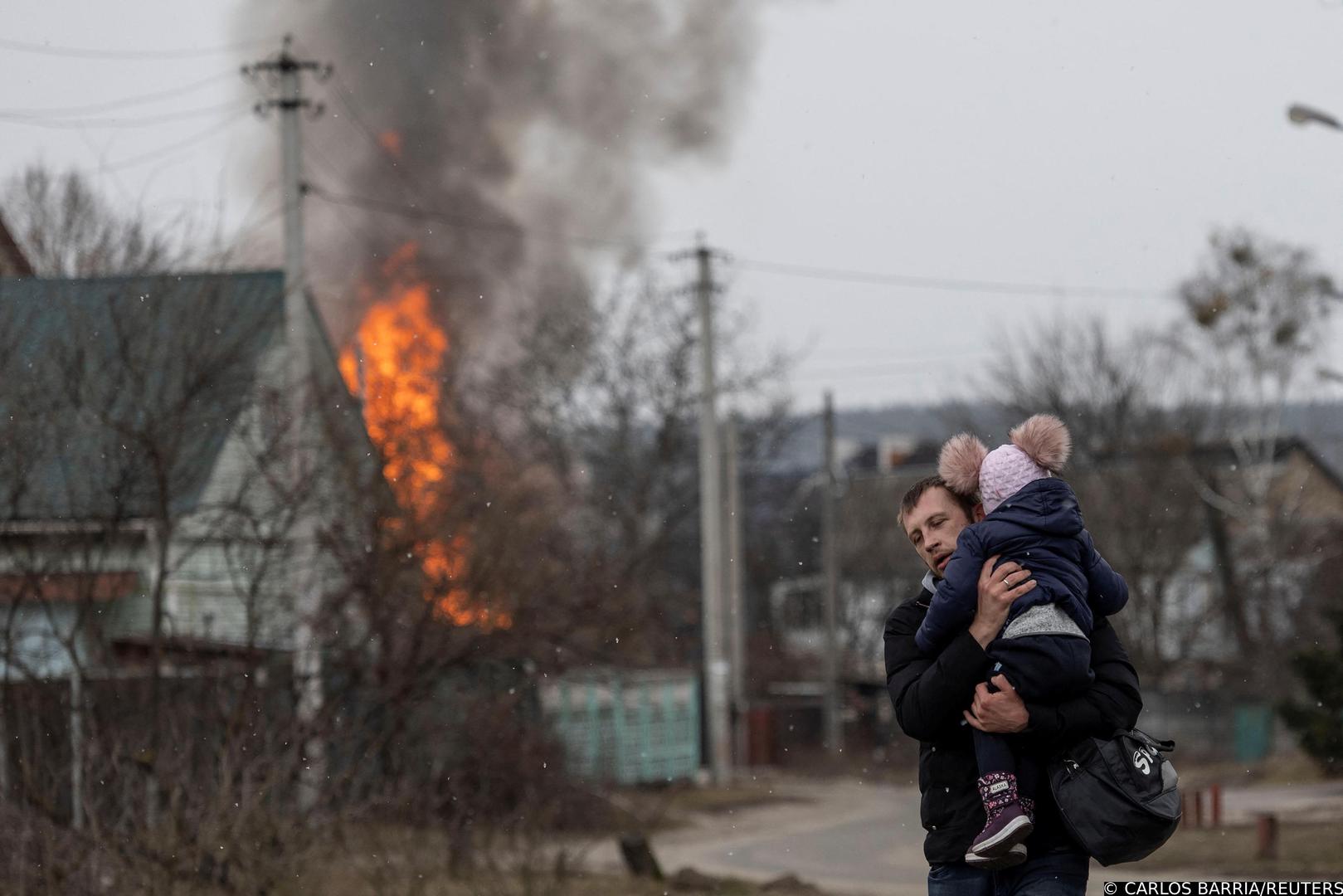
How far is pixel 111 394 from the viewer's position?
28.1 ft

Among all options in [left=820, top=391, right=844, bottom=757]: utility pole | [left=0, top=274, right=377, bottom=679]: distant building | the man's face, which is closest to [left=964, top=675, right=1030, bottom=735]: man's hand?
the man's face

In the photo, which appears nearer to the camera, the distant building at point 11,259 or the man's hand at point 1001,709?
the man's hand at point 1001,709

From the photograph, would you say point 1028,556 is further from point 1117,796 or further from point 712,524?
point 712,524

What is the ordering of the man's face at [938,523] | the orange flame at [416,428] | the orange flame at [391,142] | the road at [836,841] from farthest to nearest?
the orange flame at [391,142], the road at [836,841], the orange flame at [416,428], the man's face at [938,523]

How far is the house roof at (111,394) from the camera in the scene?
27.5 feet

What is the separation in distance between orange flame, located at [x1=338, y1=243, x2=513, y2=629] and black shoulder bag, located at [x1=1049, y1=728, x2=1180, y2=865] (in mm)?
7341

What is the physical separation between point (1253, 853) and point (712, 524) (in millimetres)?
9523

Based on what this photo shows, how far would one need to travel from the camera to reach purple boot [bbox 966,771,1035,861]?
2783 millimetres

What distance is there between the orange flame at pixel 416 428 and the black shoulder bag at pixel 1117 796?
7341 mm

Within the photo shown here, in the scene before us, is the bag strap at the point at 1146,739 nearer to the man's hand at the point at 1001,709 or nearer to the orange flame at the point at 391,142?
the man's hand at the point at 1001,709

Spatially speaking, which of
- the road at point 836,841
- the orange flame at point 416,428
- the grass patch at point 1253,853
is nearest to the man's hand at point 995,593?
the orange flame at point 416,428

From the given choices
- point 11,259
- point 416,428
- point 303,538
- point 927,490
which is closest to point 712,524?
point 416,428

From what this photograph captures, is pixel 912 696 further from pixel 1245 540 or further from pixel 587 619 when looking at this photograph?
pixel 1245 540

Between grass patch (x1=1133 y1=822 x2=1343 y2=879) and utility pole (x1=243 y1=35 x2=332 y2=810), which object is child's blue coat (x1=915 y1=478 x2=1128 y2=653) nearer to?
utility pole (x1=243 y1=35 x2=332 y2=810)
